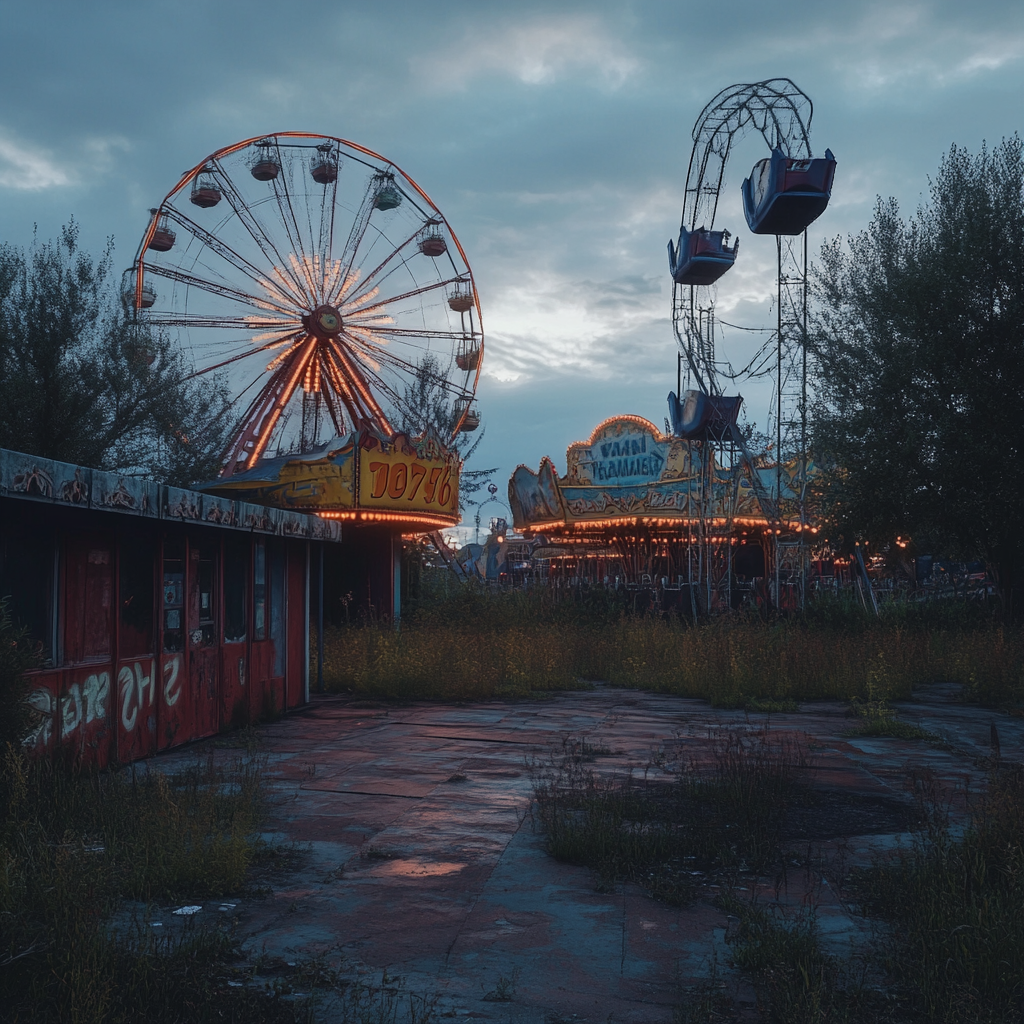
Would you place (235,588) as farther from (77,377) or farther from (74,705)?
(77,377)

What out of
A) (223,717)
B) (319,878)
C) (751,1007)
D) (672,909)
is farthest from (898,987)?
(223,717)

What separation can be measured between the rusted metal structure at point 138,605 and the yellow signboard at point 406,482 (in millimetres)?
7223

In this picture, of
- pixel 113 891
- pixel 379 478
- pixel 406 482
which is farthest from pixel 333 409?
pixel 113 891

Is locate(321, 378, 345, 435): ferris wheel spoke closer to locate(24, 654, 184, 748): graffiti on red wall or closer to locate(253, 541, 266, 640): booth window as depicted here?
locate(253, 541, 266, 640): booth window

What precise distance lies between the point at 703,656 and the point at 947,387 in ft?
22.6

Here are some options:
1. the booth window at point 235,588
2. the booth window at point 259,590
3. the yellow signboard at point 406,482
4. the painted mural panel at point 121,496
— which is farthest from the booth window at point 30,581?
the yellow signboard at point 406,482

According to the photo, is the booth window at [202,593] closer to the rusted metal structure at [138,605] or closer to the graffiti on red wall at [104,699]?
the rusted metal structure at [138,605]

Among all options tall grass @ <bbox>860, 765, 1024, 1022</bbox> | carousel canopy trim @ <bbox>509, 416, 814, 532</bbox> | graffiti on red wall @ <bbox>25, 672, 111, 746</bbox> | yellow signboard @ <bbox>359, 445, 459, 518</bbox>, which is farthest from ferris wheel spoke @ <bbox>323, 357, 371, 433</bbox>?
tall grass @ <bbox>860, 765, 1024, 1022</bbox>

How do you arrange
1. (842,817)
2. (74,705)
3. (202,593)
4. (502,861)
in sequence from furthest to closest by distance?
1. (202,593)
2. (74,705)
3. (842,817)
4. (502,861)

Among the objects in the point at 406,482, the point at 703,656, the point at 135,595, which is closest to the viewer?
the point at 135,595

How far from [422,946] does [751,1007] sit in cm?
144

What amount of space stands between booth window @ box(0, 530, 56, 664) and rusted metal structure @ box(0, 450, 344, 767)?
11mm

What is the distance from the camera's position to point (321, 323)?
2788 cm

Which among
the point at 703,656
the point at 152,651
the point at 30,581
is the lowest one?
the point at 703,656
